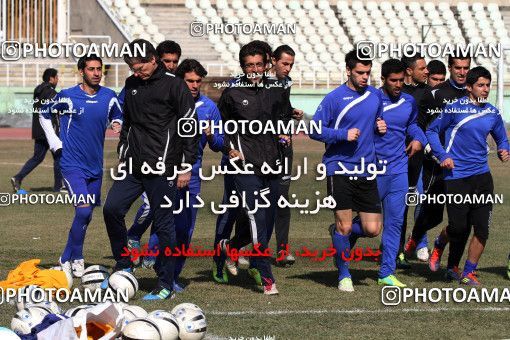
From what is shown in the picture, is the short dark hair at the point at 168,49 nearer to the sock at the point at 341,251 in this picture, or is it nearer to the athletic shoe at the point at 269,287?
the sock at the point at 341,251

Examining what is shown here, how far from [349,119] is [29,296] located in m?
3.32

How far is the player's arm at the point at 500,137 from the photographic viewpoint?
11.3m

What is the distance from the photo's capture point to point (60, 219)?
55.9ft

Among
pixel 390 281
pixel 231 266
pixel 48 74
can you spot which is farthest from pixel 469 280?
pixel 48 74

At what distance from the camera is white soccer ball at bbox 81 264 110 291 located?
35.0ft

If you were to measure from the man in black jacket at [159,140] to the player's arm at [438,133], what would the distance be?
89.8 inches

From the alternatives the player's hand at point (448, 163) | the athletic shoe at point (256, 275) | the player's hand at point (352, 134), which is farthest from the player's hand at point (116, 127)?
the player's hand at point (448, 163)

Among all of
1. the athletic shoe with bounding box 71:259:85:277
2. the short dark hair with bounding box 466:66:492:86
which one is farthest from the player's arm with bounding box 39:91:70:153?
the short dark hair with bounding box 466:66:492:86

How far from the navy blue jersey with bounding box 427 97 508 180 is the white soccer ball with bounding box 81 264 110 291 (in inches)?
126

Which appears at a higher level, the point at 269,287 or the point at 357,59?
the point at 357,59

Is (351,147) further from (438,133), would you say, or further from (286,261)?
(286,261)

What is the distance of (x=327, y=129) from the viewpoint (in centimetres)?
1077

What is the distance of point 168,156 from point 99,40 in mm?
32465

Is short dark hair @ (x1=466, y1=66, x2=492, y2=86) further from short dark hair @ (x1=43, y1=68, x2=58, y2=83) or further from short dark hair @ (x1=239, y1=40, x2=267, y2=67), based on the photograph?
short dark hair @ (x1=43, y1=68, x2=58, y2=83)
